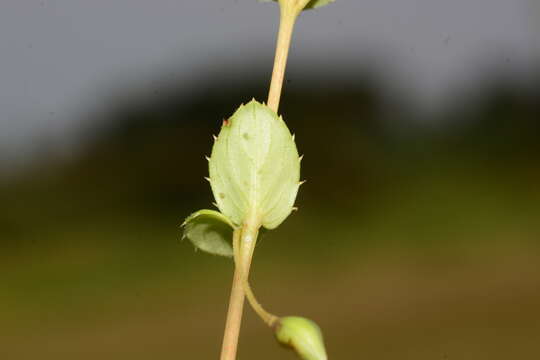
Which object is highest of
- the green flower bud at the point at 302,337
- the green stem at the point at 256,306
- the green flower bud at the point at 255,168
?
the green flower bud at the point at 255,168

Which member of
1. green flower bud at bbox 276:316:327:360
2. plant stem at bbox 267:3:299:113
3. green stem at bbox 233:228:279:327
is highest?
plant stem at bbox 267:3:299:113

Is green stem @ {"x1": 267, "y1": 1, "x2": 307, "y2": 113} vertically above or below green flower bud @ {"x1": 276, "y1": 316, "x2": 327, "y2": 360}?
above

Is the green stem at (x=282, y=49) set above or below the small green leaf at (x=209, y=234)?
above

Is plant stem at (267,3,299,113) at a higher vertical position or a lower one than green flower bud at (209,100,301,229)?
higher

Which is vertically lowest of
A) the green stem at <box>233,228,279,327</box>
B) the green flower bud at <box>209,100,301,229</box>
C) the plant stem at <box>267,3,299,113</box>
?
the green stem at <box>233,228,279,327</box>
